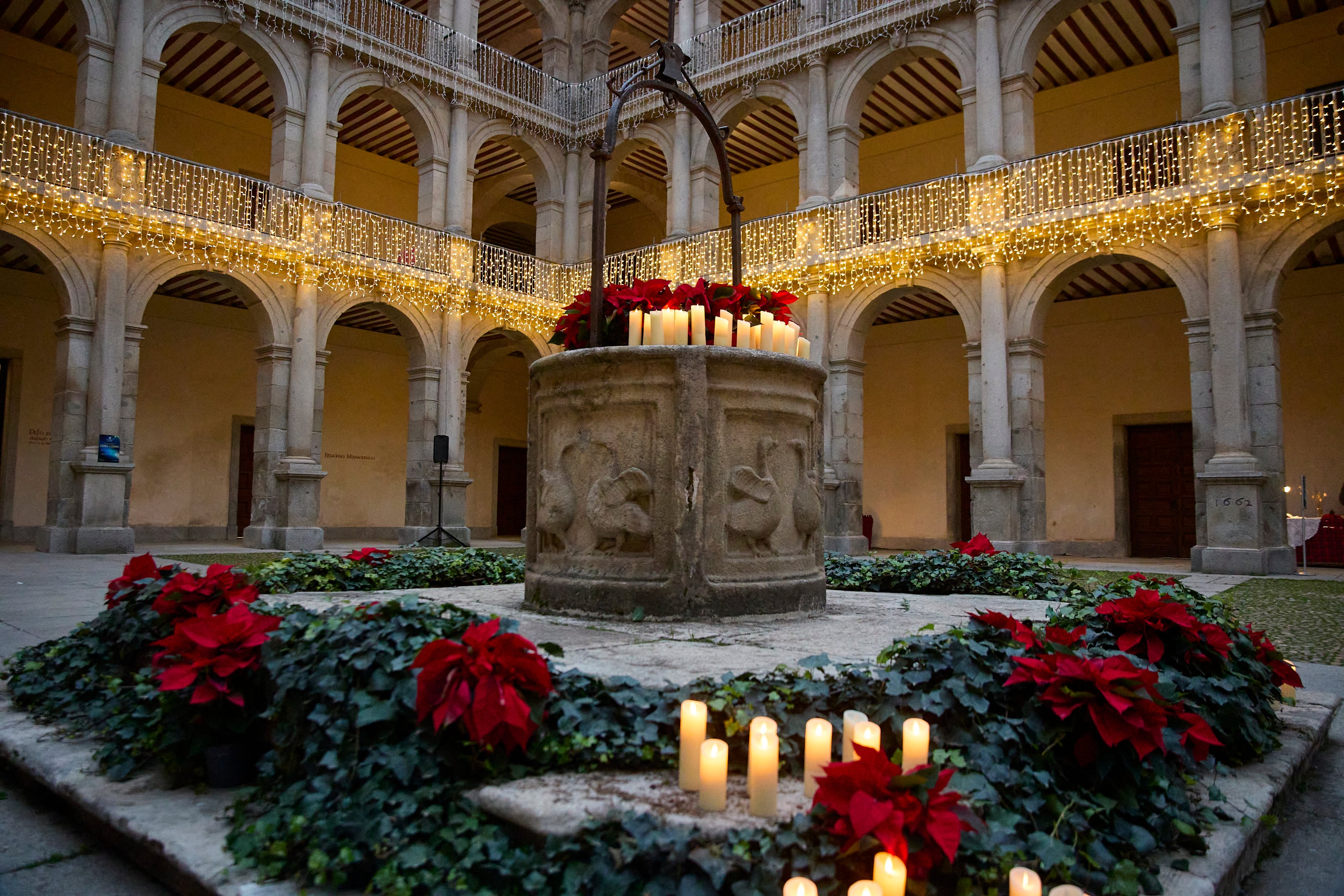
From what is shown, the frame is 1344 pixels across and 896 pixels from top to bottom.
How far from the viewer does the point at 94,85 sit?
11.8 meters

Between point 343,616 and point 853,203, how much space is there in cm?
1302

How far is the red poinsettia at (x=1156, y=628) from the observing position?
2.82m

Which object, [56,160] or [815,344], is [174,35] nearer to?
[56,160]

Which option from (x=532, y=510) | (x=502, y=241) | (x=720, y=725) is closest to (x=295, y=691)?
(x=720, y=725)

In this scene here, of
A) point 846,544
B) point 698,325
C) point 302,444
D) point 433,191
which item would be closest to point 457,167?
point 433,191

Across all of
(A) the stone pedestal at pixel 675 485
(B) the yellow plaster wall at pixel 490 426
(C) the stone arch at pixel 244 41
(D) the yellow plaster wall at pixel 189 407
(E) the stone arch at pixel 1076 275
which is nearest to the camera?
(A) the stone pedestal at pixel 675 485

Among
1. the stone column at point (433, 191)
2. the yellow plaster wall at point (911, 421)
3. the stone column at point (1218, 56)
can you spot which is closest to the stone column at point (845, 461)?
the yellow plaster wall at point (911, 421)

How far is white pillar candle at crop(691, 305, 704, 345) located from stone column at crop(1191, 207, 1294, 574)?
925cm

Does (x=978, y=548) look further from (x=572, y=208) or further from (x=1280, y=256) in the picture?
(x=572, y=208)

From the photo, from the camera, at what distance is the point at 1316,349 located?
44.2 ft

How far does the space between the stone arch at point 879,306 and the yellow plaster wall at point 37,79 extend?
42.5ft

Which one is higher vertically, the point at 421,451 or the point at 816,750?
the point at 421,451

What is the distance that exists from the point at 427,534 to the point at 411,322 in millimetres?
3889

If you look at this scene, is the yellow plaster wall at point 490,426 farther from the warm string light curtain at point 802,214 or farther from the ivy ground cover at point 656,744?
the ivy ground cover at point 656,744
